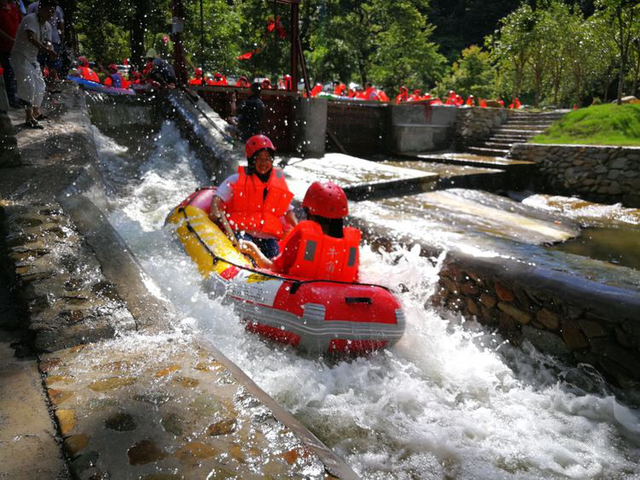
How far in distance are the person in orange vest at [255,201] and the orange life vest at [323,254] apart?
1.26 metres

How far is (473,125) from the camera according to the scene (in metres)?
14.3

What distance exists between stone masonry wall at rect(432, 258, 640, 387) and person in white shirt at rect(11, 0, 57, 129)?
5.81 metres

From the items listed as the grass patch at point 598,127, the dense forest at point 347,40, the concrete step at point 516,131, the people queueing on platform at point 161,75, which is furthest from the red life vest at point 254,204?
the dense forest at point 347,40

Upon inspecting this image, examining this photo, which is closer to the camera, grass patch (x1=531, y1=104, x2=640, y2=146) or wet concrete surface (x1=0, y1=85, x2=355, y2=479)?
wet concrete surface (x1=0, y1=85, x2=355, y2=479)

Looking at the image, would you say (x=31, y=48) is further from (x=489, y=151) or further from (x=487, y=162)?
(x=489, y=151)

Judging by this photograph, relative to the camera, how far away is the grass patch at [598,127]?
11648 mm

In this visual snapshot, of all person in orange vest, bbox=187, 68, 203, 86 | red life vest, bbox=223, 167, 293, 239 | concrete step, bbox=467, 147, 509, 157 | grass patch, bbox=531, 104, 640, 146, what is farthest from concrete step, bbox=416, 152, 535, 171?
red life vest, bbox=223, 167, 293, 239

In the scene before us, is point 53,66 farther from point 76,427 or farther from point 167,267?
point 76,427

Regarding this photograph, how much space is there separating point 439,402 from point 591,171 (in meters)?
9.48

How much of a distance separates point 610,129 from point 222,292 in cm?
1236

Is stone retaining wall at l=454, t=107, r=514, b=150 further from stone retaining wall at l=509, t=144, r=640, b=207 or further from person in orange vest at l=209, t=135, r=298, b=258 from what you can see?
person in orange vest at l=209, t=135, r=298, b=258

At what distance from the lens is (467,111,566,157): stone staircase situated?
13.4 metres

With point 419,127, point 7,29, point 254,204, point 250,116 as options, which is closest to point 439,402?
point 254,204

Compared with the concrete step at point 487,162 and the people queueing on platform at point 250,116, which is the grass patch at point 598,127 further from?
the people queueing on platform at point 250,116
